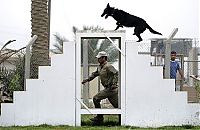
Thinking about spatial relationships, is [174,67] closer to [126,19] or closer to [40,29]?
[126,19]

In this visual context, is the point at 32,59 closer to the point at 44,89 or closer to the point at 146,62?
the point at 44,89

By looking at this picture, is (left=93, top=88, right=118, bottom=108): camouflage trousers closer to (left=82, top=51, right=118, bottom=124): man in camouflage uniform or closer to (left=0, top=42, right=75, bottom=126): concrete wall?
(left=82, top=51, right=118, bottom=124): man in camouflage uniform

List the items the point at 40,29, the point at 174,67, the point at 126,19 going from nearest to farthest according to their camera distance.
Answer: the point at 126,19, the point at 174,67, the point at 40,29

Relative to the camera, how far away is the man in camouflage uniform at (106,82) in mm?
11820

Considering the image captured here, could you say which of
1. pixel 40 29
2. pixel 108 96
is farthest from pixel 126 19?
pixel 40 29

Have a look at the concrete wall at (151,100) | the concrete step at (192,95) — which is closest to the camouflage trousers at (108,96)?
the concrete wall at (151,100)

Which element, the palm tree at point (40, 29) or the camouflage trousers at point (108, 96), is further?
the palm tree at point (40, 29)

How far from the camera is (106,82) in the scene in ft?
39.1

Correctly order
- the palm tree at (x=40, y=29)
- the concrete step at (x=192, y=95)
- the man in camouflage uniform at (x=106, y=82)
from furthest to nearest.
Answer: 1. the palm tree at (x=40, y=29)
2. the concrete step at (x=192, y=95)
3. the man in camouflage uniform at (x=106, y=82)

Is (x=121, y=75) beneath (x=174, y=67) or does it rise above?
beneath

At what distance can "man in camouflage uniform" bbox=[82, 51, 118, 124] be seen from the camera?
1182 centimetres

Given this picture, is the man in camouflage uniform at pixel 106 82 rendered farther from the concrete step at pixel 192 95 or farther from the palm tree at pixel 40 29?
the palm tree at pixel 40 29

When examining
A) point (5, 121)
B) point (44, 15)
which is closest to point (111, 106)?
point (5, 121)

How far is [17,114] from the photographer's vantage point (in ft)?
38.1
